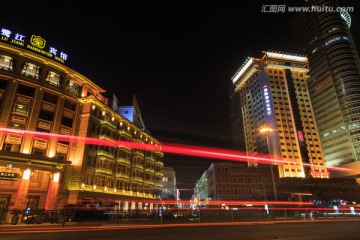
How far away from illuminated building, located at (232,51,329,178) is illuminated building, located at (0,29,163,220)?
74.6m

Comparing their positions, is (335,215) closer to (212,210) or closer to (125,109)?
(212,210)

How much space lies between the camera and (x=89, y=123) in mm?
40250

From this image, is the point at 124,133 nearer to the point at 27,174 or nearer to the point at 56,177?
the point at 56,177

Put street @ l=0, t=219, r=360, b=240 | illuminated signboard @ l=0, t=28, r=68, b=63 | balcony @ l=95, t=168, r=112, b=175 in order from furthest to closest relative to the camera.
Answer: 1. balcony @ l=95, t=168, r=112, b=175
2. illuminated signboard @ l=0, t=28, r=68, b=63
3. street @ l=0, t=219, r=360, b=240

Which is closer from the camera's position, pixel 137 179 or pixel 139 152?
pixel 137 179

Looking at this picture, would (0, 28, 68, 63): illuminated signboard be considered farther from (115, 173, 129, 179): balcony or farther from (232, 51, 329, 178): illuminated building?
(232, 51, 329, 178): illuminated building

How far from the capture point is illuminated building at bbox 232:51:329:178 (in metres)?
98.1

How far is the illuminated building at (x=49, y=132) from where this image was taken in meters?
30.9

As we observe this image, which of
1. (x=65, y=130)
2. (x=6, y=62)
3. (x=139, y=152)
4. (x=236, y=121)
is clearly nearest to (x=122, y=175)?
(x=139, y=152)

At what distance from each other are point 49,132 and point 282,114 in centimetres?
9747

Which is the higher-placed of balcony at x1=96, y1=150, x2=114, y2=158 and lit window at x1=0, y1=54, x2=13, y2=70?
lit window at x1=0, y1=54, x2=13, y2=70

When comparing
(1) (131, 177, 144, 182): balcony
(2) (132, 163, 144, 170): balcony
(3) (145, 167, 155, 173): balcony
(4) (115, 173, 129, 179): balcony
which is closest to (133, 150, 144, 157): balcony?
(2) (132, 163, 144, 170): balcony

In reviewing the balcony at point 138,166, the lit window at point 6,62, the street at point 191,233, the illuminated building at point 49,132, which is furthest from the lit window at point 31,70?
the street at point 191,233

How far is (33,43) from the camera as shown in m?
36.1
